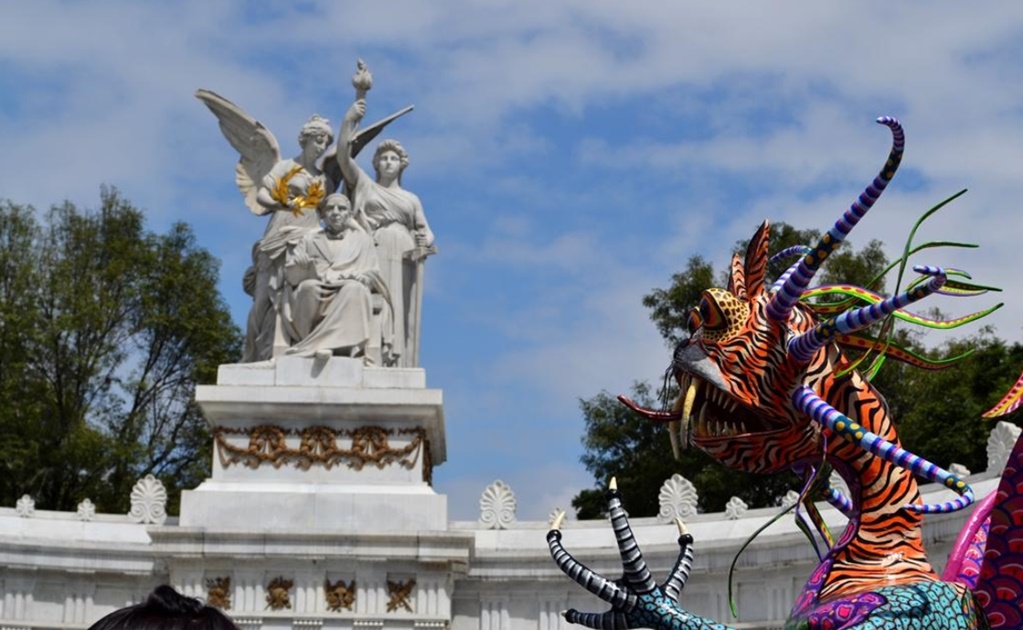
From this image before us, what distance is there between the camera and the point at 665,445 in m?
32.6

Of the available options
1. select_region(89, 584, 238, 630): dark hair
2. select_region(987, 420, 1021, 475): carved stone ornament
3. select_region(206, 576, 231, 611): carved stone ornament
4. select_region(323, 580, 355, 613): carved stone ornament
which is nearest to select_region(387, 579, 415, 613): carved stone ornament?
select_region(323, 580, 355, 613): carved stone ornament

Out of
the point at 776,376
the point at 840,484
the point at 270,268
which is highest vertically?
the point at 270,268

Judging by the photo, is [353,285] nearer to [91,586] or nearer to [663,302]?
[91,586]

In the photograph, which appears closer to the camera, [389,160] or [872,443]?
[872,443]

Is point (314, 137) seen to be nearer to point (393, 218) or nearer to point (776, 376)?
point (393, 218)

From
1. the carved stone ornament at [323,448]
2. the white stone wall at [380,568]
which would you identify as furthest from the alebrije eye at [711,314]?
the carved stone ornament at [323,448]

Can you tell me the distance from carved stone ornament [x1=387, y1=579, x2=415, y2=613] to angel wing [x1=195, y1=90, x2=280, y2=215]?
5.23 m

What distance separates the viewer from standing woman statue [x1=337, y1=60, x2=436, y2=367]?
21281 mm

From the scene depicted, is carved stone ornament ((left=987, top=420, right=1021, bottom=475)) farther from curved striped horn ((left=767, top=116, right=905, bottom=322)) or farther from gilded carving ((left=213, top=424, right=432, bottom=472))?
curved striped horn ((left=767, top=116, right=905, bottom=322))

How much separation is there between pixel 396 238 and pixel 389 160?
1041 mm

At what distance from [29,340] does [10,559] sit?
15.7 m

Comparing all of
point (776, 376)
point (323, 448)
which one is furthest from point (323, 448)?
point (776, 376)

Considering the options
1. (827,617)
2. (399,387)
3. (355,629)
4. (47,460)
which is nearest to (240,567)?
(355,629)

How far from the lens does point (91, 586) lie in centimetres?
2019
